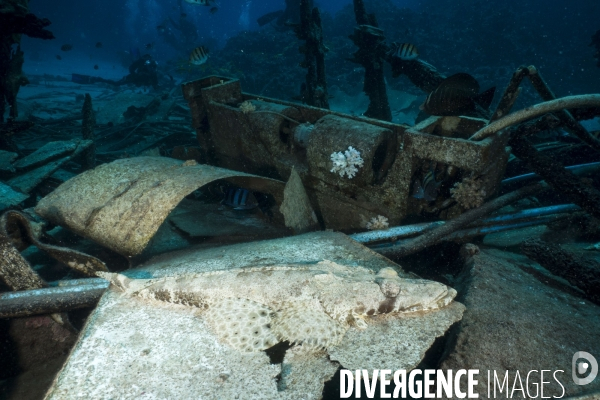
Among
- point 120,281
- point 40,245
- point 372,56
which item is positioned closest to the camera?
point 120,281

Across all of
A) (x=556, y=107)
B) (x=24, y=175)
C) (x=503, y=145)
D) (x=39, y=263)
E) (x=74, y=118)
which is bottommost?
(x=39, y=263)

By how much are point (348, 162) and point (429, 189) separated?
1.05 m

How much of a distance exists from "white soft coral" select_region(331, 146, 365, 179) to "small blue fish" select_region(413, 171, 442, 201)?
784 millimetres

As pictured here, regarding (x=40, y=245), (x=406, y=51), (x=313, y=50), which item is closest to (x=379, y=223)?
(x=40, y=245)

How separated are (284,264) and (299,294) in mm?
317

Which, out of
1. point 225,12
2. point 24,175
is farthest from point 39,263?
point 225,12

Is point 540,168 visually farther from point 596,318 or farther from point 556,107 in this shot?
point 596,318

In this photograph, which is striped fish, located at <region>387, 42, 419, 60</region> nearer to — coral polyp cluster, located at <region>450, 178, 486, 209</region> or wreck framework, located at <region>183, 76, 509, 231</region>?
wreck framework, located at <region>183, 76, 509, 231</region>

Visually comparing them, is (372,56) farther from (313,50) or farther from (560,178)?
(560,178)

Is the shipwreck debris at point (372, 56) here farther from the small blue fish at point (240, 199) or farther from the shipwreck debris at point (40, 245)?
the shipwreck debris at point (40, 245)

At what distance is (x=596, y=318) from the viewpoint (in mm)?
2424

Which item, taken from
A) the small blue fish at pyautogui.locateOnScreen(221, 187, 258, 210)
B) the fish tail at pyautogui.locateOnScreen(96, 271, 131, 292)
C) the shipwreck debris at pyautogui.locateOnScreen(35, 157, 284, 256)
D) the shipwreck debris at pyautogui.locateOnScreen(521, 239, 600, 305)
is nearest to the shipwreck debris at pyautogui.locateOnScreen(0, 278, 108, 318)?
the fish tail at pyautogui.locateOnScreen(96, 271, 131, 292)

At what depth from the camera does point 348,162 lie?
12.7ft

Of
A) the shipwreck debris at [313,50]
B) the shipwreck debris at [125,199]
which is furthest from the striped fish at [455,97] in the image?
the shipwreck debris at [313,50]
